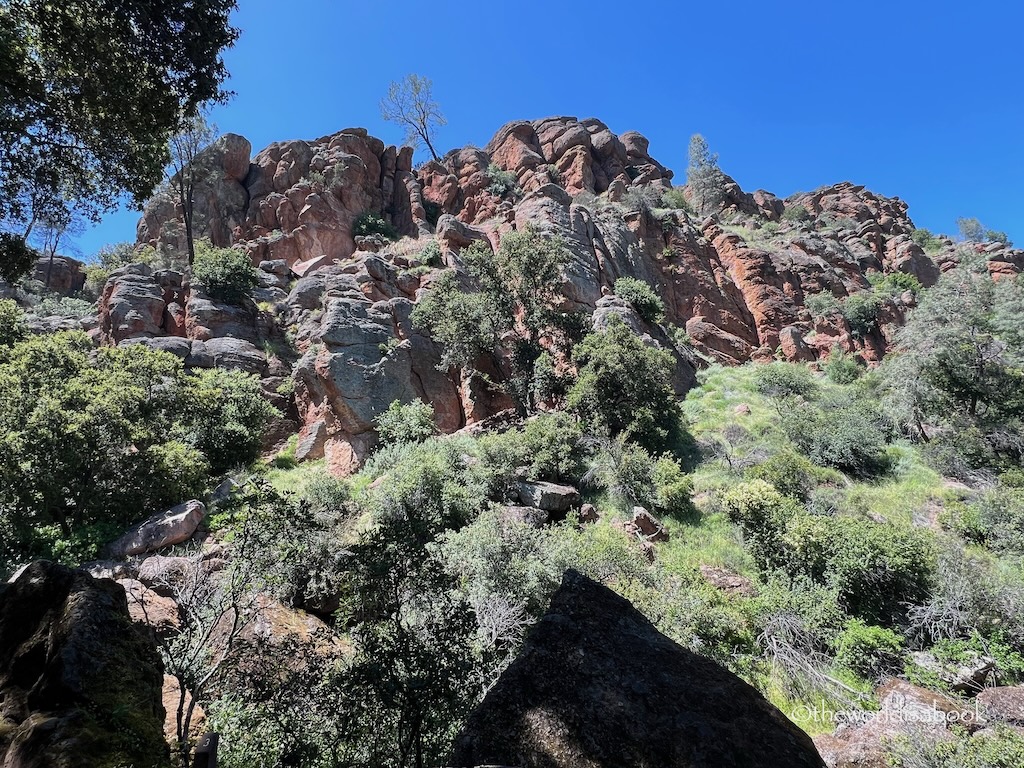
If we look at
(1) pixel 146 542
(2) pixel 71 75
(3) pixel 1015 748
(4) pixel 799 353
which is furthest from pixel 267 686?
(4) pixel 799 353

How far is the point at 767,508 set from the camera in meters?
10.9

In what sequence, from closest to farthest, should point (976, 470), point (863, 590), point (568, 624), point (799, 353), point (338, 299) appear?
point (568, 624) → point (863, 590) → point (976, 470) → point (338, 299) → point (799, 353)

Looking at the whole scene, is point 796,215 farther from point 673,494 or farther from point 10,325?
point 10,325

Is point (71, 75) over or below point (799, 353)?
over

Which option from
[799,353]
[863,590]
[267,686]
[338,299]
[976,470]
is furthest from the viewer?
[799,353]

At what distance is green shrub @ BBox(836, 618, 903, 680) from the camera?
7484 millimetres

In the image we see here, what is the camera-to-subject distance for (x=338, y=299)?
2169 cm

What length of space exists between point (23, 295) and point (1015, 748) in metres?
45.0

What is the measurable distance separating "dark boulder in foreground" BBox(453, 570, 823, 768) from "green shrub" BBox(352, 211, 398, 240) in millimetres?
33238

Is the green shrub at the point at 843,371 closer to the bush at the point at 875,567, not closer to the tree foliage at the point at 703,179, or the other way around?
the bush at the point at 875,567

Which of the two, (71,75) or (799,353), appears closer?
(71,75)

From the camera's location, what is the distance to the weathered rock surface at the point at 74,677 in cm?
274

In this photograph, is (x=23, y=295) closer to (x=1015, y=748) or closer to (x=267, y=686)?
(x=267, y=686)

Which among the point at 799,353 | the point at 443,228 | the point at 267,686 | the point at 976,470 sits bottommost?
the point at 976,470
